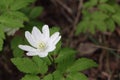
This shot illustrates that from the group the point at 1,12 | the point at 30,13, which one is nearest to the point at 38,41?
the point at 1,12

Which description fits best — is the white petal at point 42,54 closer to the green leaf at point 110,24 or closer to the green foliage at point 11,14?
the green foliage at point 11,14

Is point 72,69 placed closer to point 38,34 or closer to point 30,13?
point 38,34

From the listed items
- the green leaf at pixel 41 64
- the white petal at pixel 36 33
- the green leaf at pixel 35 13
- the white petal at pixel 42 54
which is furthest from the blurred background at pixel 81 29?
the white petal at pixel 42 54

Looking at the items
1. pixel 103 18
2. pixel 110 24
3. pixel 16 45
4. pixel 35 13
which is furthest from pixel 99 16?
pixel 16 45

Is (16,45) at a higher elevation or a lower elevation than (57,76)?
higher

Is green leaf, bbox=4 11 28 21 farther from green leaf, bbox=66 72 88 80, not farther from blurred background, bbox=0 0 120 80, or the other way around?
green leaf, bbox=66 72 88 80

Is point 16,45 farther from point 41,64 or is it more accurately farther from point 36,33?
point 41,64

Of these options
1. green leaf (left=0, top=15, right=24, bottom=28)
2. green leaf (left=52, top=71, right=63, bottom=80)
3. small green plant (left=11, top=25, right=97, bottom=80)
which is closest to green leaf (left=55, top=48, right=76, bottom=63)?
small green plant (left=11, top=25, right=97, bottom=80)
